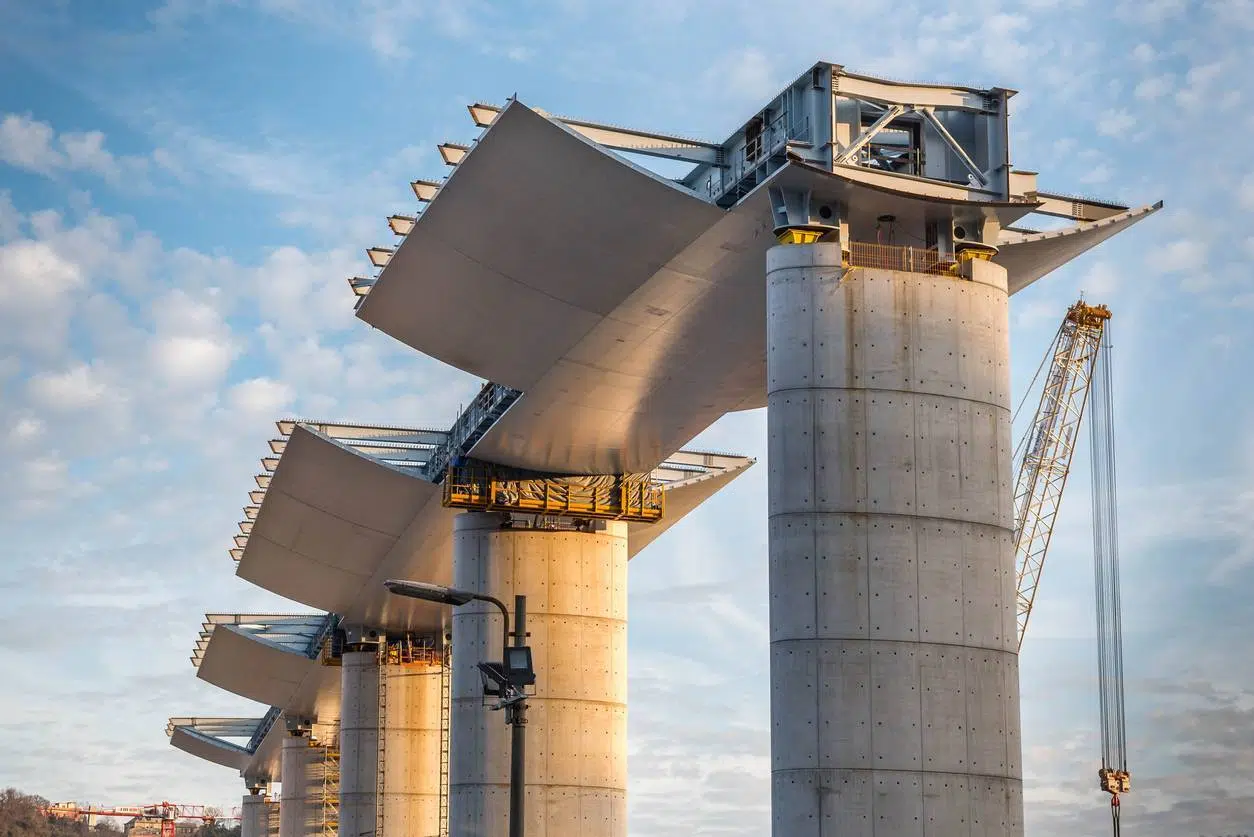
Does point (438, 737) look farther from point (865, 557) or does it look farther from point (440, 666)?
point (865, 557)

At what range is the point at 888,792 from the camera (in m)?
31.2

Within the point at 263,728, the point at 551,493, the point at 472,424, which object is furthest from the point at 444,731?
the point at 263,728

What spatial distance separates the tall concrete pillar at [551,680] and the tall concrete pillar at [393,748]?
868 inches

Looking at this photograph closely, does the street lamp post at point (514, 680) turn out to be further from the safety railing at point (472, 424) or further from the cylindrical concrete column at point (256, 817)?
the cylindrical concrete column at point (256, 817)

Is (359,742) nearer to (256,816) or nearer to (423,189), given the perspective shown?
(423,189)

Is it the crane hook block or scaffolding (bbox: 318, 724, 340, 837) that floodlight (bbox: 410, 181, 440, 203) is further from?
scaffolding (bbox: 318, 724, 340, 837)

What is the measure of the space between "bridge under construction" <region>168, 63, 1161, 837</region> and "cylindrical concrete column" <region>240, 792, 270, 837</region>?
8534 centimetres

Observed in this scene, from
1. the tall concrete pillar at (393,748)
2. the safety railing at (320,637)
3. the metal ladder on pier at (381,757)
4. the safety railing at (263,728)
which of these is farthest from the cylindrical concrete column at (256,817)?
the metal ladder on pier at (381,757)

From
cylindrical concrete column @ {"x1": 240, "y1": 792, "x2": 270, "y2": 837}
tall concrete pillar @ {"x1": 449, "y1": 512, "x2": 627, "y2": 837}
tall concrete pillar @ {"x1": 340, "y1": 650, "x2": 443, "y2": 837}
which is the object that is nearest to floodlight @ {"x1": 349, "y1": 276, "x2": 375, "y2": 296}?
tall concrete pillar @ {"x1": 449, "y1": 512, "x2": 627, "y2": 837}

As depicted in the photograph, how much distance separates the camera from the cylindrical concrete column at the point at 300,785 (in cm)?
10444

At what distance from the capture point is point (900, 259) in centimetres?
3419

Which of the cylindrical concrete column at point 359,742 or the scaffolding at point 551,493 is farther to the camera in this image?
the cylindrical concrete column at point 359,742

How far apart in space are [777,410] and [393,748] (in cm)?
4682

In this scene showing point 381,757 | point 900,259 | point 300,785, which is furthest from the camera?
point 300,785
